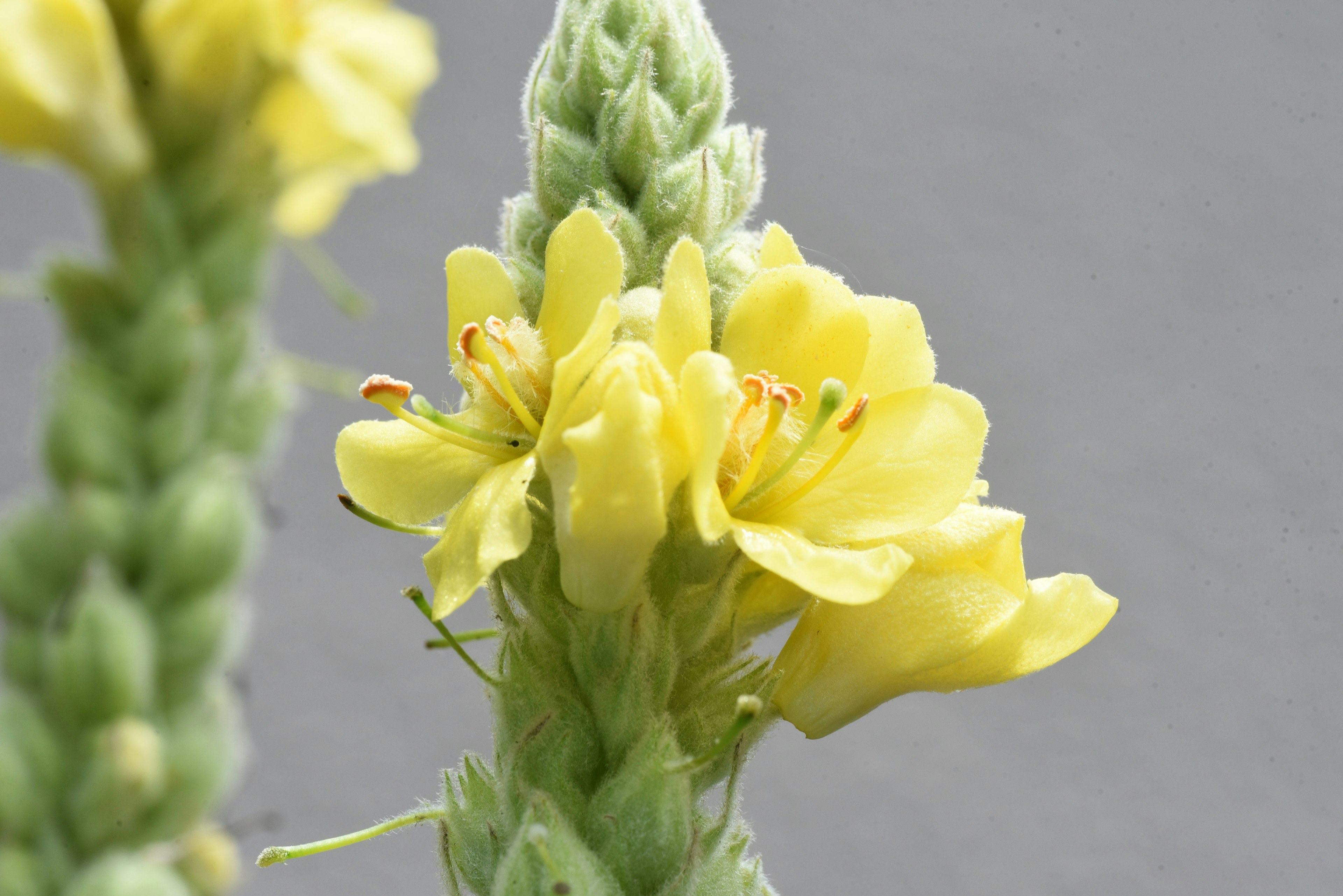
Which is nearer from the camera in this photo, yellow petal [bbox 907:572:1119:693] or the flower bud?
the flower bud

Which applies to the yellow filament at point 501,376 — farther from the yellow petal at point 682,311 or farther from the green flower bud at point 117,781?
the green flower bud at point 117,781

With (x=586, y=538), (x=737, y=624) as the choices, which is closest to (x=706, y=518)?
(x=586, y=538)

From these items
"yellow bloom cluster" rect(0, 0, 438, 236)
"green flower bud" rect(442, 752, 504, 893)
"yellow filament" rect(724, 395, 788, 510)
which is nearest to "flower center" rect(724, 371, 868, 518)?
"yellow filament" rect(724, 395, 788, 510)

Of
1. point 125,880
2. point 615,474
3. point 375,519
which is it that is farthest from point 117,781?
point 375,519

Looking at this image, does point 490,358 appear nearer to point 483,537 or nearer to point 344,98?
point 483,537

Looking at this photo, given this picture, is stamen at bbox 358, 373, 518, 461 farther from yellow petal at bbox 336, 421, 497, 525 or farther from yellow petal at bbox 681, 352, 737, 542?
yellow petal at bbox 681, 352, 737, 542
